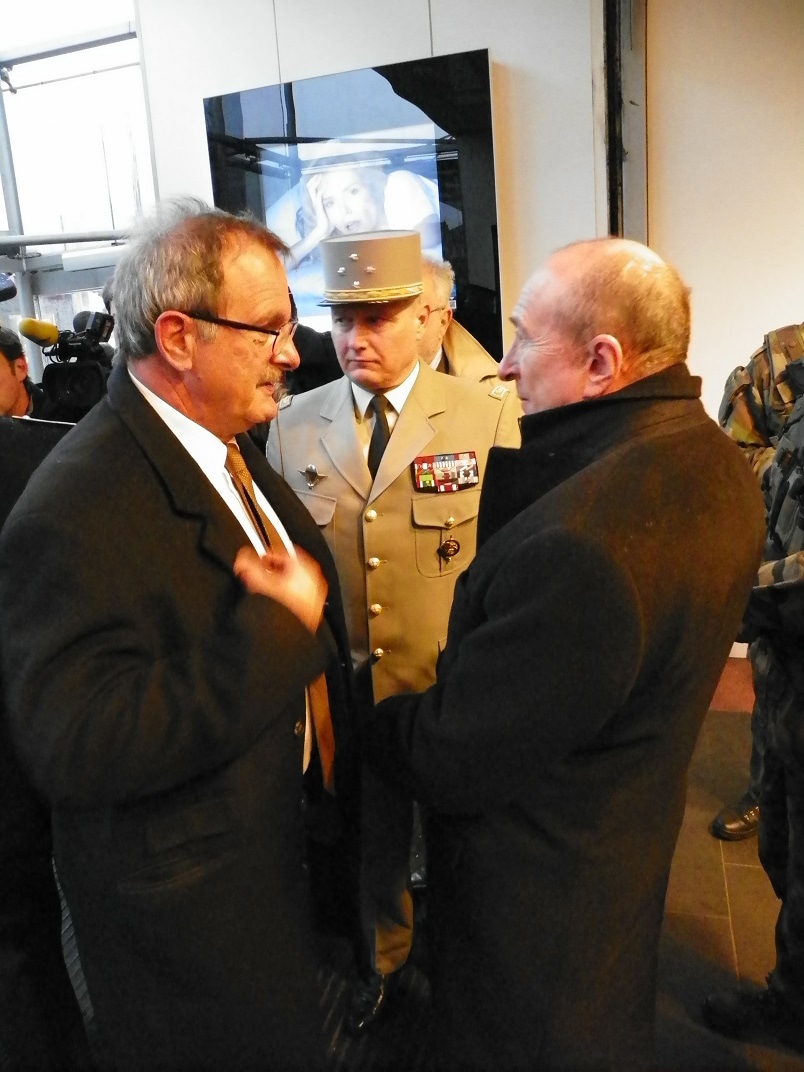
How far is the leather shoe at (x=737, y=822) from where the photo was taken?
2732 mm

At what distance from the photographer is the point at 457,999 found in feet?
4.37

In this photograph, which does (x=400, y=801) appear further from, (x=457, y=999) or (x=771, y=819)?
(x=771, y=819)

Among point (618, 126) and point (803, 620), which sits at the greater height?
point (618, 126)

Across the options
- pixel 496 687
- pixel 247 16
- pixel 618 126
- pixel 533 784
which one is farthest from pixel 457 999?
pixel 247 16

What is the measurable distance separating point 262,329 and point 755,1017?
6.14ft

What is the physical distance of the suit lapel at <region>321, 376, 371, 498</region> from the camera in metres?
1.98

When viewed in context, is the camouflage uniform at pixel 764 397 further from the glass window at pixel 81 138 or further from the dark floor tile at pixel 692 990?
the glass window at pixel 81 138

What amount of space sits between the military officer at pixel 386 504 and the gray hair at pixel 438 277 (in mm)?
497

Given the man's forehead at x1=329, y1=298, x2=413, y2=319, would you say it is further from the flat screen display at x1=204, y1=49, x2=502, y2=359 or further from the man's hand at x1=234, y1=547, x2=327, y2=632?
the flat screen display at x1=204, y1=49, x2=502, y2=359

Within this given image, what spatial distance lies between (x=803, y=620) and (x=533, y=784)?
27.9 inches

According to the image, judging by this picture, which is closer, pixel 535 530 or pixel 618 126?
pixel 535 530

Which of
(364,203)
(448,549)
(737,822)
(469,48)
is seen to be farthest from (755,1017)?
(469,48)

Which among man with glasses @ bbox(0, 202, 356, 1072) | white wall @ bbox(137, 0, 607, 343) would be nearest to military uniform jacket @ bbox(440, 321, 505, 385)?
white wall @ bbox(137, 0, 607, 343)

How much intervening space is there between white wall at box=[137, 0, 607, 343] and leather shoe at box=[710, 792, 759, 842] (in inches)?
87.9
